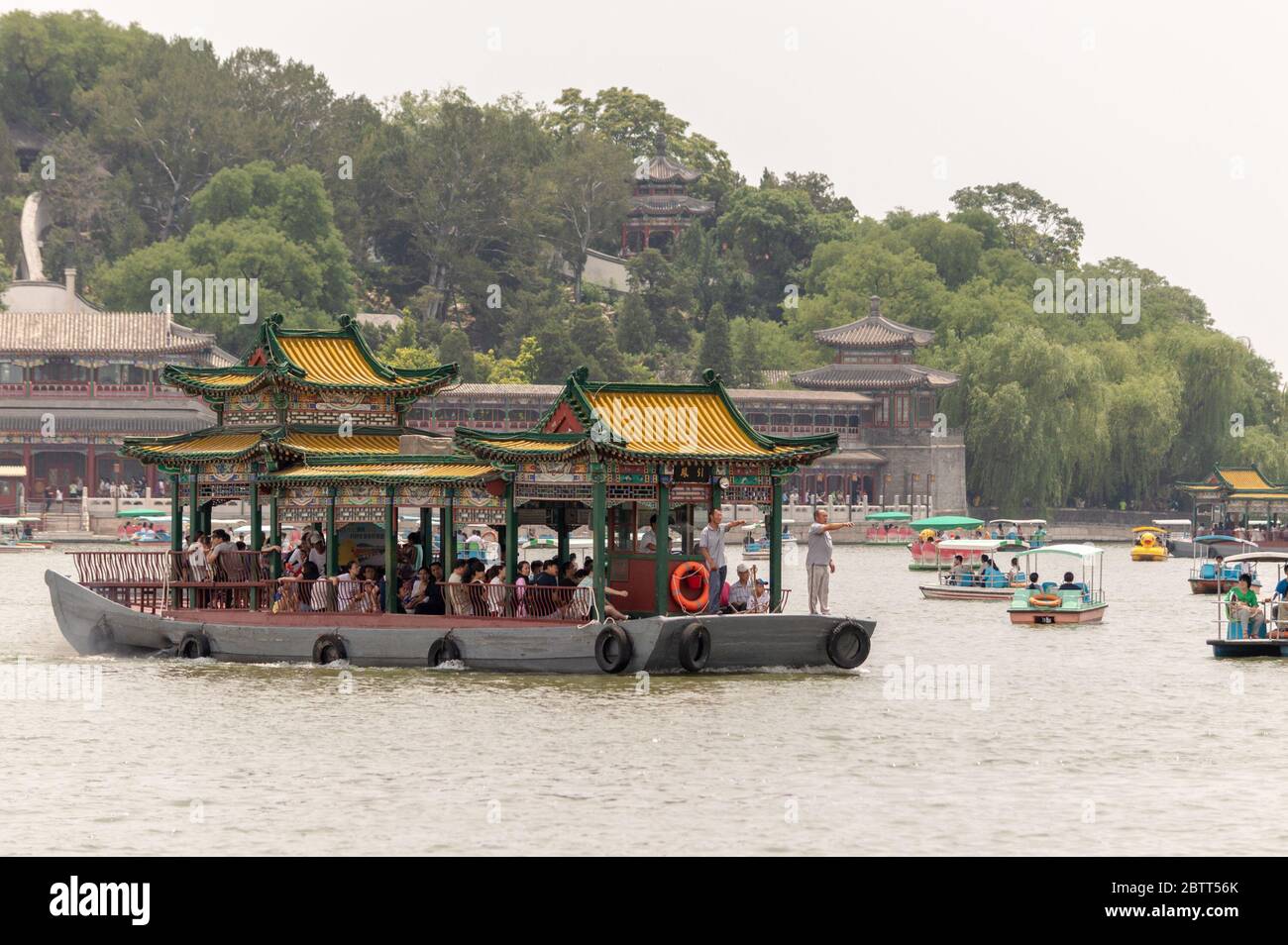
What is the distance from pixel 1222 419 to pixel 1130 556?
16429mm

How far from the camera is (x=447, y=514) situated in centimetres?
3794

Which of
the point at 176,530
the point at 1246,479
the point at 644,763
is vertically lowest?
the point at 644,763

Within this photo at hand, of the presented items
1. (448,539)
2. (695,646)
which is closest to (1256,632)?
(695,646)

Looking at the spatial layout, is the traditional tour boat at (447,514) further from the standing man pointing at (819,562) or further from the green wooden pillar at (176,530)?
the standing man pointing at (819,562)

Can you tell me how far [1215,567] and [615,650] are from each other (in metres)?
39.7

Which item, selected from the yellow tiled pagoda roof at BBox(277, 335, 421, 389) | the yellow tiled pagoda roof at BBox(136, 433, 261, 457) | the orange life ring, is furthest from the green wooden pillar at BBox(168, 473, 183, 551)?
the orange life ring

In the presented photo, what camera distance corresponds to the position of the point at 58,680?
3703 centimetres

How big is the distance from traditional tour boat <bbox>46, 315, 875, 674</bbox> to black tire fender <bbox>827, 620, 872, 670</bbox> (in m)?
0.03

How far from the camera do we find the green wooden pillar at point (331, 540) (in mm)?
38156

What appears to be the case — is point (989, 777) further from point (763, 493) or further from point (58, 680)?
point (58, 680)

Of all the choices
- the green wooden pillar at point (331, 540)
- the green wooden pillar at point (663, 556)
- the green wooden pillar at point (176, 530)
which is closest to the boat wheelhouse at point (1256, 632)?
the green wooden pillar at point (663, 556)

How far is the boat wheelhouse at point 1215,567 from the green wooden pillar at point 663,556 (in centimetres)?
1511

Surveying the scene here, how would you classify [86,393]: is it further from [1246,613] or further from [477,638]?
[1246,613]
